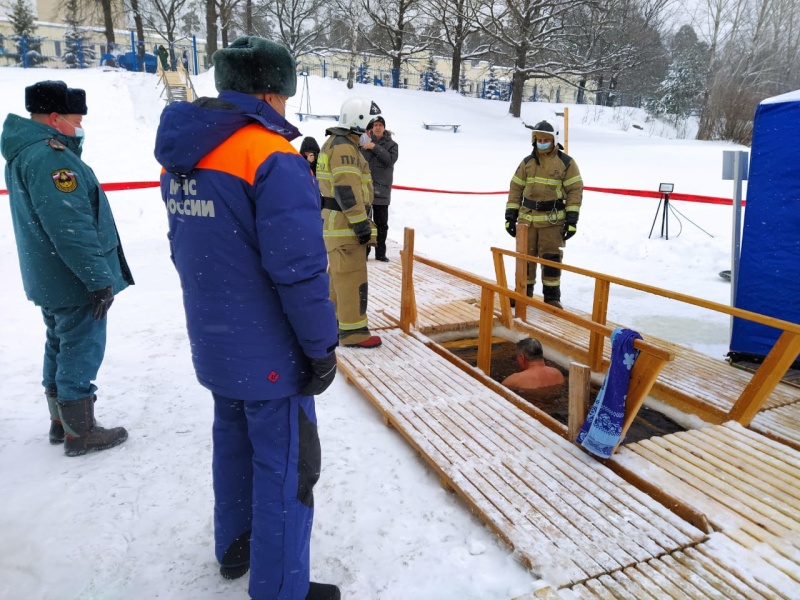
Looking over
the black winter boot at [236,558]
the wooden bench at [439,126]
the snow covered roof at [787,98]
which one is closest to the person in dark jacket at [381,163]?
the snow covered roof at [787,98]

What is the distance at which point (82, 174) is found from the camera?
2.90m

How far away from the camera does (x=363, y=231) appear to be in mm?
4332

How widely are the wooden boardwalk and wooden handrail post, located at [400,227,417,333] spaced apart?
69 cm

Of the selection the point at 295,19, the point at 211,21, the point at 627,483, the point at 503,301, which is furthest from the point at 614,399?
the point at 295,19

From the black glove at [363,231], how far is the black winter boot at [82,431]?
212 centimetres

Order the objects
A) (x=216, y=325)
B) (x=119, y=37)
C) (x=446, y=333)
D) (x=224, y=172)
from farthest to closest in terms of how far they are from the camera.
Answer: (x=119, y=37)
(x=446, y=333)
(x=216, y=325)
(x=224, y=172)

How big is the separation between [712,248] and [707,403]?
5300 mm

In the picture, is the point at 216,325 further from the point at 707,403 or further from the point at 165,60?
the point at 165,60

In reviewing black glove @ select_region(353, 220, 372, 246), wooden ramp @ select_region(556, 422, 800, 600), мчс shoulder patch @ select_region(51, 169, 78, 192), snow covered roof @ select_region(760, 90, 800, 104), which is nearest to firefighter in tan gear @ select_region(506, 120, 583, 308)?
snow covered roof @ select_region(760, 90, 800, 104)

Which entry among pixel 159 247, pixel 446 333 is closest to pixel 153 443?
pixel 446 333

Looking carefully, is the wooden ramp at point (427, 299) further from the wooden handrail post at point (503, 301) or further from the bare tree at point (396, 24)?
the bare tree at point (396, 24)

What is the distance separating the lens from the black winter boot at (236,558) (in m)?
2.24

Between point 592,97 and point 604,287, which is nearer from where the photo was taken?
point 604,287

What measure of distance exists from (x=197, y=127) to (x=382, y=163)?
5.79 m
